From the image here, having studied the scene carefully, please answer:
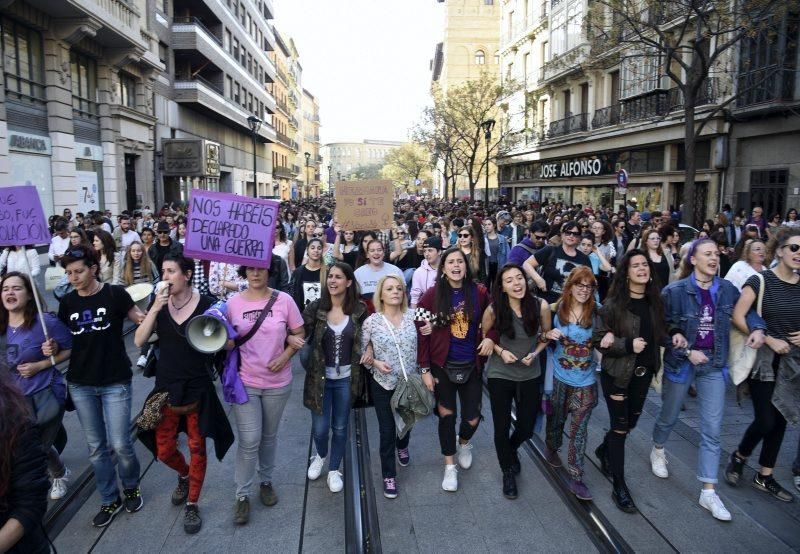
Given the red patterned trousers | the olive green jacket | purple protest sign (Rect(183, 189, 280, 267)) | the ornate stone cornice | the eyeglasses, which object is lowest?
the red patterned trousers

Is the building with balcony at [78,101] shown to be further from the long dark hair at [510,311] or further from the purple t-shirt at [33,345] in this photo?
the long dark hair at [510,311]

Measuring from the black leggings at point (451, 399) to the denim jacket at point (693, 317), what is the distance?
1.52m

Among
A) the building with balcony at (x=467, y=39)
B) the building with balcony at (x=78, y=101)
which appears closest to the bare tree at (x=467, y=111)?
the building with balcony at (x=78, y=101)

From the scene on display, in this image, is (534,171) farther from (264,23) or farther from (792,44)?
(264,23)

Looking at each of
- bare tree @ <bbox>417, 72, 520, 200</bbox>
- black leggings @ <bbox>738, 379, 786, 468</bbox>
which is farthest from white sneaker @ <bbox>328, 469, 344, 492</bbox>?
bare tree @ <bbox>417, 72, 520, 200</bbox>

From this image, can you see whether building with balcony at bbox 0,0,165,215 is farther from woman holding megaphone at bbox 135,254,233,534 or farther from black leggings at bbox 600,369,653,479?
black leggings at bbox 600,369,653,479

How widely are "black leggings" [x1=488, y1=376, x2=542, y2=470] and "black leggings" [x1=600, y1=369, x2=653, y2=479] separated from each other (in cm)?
55

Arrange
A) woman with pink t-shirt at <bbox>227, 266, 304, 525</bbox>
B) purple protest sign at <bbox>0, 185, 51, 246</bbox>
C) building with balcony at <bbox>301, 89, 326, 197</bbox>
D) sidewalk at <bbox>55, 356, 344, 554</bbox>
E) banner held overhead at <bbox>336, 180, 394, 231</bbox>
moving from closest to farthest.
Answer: sidewalk at <bbox>55, 356, 344, 554</bbox> < woman with pink t-shirt at <bbox>227, 266, 304, 525</bbox> < purple protest sign at <bbox>0, 185, 51, 246</bbox> < banner held overhead at <bbox>336, 180, 394, 231</bbox> < building with balcony at <bbox>301, 89, 326, 197</bbox>

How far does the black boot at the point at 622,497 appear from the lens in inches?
168

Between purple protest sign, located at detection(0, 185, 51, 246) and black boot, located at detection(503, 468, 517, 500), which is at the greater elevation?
purple protest sign, located at detection(0, 185, 51, 246)

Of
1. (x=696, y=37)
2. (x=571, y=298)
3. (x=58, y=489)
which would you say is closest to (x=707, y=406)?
(x=571, y=298)

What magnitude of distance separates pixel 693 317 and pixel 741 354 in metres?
0.50

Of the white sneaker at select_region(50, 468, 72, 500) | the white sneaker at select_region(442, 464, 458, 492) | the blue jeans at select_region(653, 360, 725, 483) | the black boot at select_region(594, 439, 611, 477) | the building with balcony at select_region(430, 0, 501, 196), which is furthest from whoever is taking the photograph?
the building with balcony at select_region(430, 0, 501, 196)

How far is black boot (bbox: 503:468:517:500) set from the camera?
14.8ft
